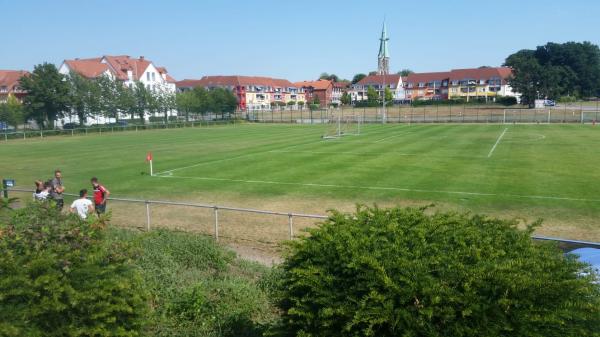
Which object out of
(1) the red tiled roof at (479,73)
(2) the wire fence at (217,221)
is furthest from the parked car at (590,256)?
(1) the red tiled roof at (479,73)

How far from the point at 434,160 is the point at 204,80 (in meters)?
144

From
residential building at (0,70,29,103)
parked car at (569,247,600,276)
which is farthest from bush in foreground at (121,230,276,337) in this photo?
residential building at (0,70,29,103)

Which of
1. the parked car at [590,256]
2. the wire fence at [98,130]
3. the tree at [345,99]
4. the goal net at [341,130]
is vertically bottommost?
the parked car at [590,256]

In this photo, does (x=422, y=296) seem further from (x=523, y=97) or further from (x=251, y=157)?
(x=523, y=97)

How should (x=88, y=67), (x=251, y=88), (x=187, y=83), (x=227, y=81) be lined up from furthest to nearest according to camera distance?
(x=187, y=83)
(x=251, y=88)
(x=227, y=81)
(x=88, y=67)

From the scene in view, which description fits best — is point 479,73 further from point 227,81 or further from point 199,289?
point 199,289

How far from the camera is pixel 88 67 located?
107m

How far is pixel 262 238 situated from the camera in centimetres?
1627

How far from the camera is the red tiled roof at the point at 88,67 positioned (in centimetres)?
10375

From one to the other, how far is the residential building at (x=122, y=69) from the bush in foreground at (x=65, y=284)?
334 ft

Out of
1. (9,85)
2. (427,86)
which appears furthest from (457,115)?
(9,85)

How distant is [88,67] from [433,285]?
116 metres

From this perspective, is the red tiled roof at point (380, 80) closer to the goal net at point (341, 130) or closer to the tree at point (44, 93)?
the goal net at point (341, 130)

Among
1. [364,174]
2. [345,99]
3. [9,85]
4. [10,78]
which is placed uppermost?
[10,78]
